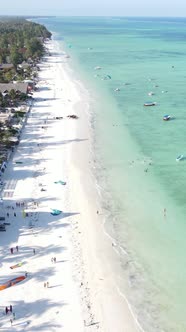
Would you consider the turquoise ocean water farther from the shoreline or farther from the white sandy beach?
the white sandy beach

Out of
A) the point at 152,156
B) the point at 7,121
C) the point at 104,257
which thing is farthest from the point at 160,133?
the point at 104,257

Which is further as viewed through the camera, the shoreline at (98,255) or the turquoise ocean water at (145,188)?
the turquoise ocean water at (145,188)

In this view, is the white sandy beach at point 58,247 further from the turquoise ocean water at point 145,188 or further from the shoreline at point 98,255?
the turquoise ocean water at point 145,188

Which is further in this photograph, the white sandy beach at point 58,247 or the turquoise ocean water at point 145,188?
the turquoise ocean water at point 145,188

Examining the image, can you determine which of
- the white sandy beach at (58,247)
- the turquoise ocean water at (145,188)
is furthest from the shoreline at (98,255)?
the turquoise ocean water at (145,188)

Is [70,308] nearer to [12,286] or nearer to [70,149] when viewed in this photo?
[12,286]

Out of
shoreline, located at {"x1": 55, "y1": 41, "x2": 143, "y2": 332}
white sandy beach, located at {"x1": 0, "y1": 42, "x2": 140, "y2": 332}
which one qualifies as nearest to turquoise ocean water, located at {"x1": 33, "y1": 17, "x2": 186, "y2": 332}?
shoreline, located at {"x1": 55, "y1": 41, "x2": 143, "y2": 332}

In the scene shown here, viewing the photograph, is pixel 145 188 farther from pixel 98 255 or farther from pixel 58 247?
pixel 58 247

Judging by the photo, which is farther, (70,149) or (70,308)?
(70,149)
